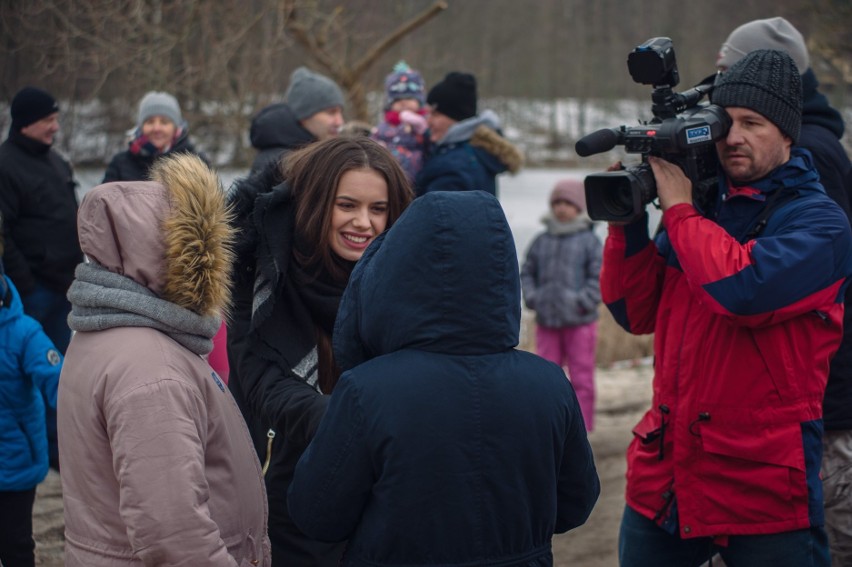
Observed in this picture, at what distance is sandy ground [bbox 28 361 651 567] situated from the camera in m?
4.64

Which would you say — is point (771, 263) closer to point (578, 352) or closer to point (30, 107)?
point (578, 352)

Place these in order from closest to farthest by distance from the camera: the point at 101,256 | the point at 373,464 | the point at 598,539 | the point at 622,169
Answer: the point at 373,464 → the point at 101,256 → the point at 622,169 → the point at 598,539

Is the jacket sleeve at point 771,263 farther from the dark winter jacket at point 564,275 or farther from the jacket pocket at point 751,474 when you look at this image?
the dark winter jacket at point 564,275

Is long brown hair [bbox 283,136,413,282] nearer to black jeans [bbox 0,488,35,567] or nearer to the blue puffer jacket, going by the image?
the blue puffer jacket

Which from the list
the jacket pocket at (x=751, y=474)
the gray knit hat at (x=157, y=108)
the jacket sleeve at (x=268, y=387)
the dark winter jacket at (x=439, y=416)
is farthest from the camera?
the gray knit hat at (x=157, y=108)

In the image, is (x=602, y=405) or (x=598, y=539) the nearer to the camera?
(x=598, y=539)

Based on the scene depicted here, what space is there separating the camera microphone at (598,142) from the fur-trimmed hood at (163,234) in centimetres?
103

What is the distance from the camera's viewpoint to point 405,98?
5984 mm

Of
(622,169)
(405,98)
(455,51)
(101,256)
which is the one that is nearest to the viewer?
(101,256)

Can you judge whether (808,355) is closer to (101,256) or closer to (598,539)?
(101,256)

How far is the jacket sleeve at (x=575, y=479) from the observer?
217 cm

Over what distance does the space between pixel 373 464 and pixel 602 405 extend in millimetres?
5571

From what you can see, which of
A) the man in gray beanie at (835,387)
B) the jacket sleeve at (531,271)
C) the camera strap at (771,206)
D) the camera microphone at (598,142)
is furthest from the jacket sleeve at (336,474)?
the jacket sleeve at (531,271)

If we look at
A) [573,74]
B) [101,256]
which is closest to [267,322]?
[101,256]
